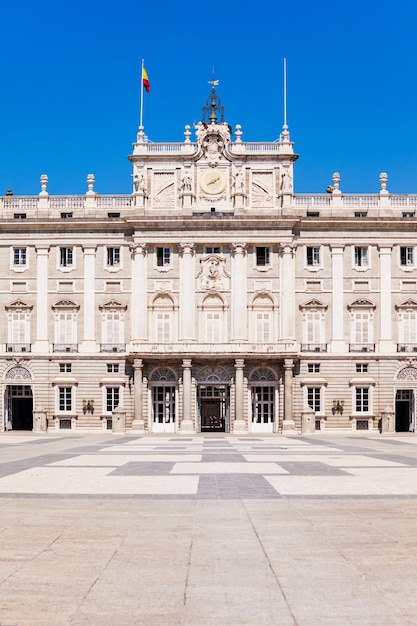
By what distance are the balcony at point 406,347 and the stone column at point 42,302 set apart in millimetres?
26996

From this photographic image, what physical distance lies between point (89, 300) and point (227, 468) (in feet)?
125

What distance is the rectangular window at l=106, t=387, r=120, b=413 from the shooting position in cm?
6116

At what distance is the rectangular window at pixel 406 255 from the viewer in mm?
61906

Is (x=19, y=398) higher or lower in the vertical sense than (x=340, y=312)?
lower

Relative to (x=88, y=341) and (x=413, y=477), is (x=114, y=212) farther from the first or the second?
(x=413, y=477)

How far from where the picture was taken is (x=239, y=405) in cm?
5950

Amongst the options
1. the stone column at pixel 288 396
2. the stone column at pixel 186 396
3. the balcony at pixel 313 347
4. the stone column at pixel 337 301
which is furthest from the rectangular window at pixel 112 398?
the stone column at pixel 337 301

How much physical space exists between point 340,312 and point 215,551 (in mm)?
50844

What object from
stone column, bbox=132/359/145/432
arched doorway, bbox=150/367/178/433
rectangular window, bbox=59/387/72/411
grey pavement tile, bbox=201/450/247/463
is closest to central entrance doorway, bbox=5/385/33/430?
rectangular window, bbox=59/387/72/411

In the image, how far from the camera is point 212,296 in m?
61.2

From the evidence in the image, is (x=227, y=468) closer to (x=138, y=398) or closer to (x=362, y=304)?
(x=138, y=398)

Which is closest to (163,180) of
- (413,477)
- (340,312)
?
(340,312)

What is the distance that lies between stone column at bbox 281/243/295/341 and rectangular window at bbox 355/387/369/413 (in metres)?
6.70

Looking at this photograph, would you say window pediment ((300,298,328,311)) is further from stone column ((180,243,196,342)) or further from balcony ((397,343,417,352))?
stone column ((180,243,196,342))
